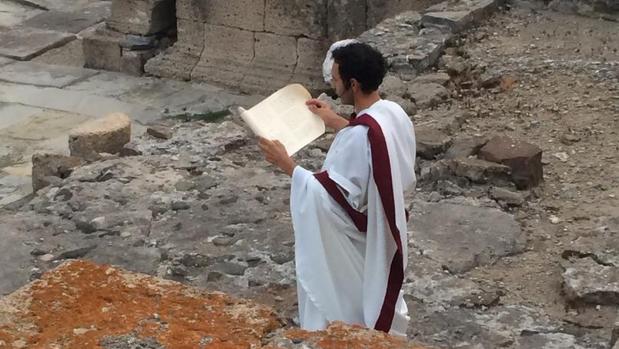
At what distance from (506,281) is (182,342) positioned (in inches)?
111

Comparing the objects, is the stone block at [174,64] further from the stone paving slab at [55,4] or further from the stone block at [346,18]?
the stone paving slab at [55,4]

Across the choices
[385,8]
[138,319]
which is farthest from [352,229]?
[385,8]

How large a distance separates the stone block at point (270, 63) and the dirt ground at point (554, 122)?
292 cm

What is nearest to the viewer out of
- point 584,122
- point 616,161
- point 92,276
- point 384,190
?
point 92,276

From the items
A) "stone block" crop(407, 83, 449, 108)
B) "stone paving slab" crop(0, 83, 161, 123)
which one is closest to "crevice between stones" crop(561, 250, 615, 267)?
"stone block" crop(407, 83, 449, 108)

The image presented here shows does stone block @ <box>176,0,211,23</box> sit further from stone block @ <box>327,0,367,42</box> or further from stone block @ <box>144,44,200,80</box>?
stone block @ <box>327,0,367,42</box>

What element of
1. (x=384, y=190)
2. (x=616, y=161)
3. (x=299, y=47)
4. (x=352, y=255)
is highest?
(x=384, y=190)

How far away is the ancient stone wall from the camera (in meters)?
11.2

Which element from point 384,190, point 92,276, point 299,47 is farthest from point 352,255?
point 299,47

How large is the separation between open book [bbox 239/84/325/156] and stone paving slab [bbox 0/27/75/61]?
29.5 feet

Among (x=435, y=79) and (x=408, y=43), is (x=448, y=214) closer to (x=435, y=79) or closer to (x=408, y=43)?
(x=435, y=79)

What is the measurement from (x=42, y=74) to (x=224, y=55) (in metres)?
2.12

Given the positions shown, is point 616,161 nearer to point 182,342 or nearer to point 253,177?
point 253,177

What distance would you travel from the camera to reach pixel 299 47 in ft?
37.9
